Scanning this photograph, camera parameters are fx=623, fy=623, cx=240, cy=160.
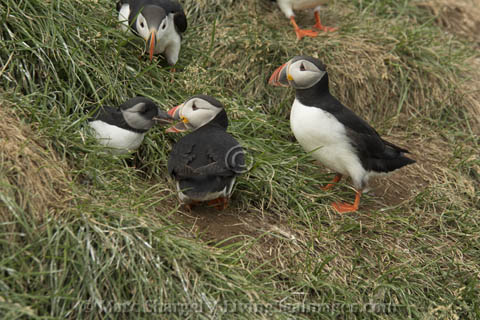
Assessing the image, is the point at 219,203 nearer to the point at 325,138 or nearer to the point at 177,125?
the point at 177,125

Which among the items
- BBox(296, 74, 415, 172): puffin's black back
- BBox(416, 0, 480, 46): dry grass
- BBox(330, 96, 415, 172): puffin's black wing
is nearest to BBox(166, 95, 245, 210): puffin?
BBox(296, 74, 415, 172): puffin's black back

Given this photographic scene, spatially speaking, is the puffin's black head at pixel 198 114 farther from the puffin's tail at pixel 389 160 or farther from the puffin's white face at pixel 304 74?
the puffin's tail at pixel 389 160

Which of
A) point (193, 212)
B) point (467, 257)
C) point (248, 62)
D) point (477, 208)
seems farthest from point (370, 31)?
point (193, 212)

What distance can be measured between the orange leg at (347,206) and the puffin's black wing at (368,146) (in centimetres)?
22

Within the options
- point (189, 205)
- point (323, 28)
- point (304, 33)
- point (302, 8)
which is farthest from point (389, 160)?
point (302, 8)

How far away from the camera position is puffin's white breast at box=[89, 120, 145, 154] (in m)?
4.01

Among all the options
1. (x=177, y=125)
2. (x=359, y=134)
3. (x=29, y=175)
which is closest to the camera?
(x=29, y=175)

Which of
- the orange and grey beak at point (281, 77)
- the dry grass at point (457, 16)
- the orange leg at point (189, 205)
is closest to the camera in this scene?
the orange leg at point (189, 205)

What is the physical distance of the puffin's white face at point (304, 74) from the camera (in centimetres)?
435

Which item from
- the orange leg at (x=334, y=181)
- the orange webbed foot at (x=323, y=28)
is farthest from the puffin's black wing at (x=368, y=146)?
the orange webbed foot at (x=323, y=28)

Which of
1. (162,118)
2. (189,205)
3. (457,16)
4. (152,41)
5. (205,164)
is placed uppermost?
(152,41)

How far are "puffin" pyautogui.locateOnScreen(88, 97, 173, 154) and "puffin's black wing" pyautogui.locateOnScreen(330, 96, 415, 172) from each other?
1.25 m

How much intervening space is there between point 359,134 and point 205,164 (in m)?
1.18

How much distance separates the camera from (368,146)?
439cm
